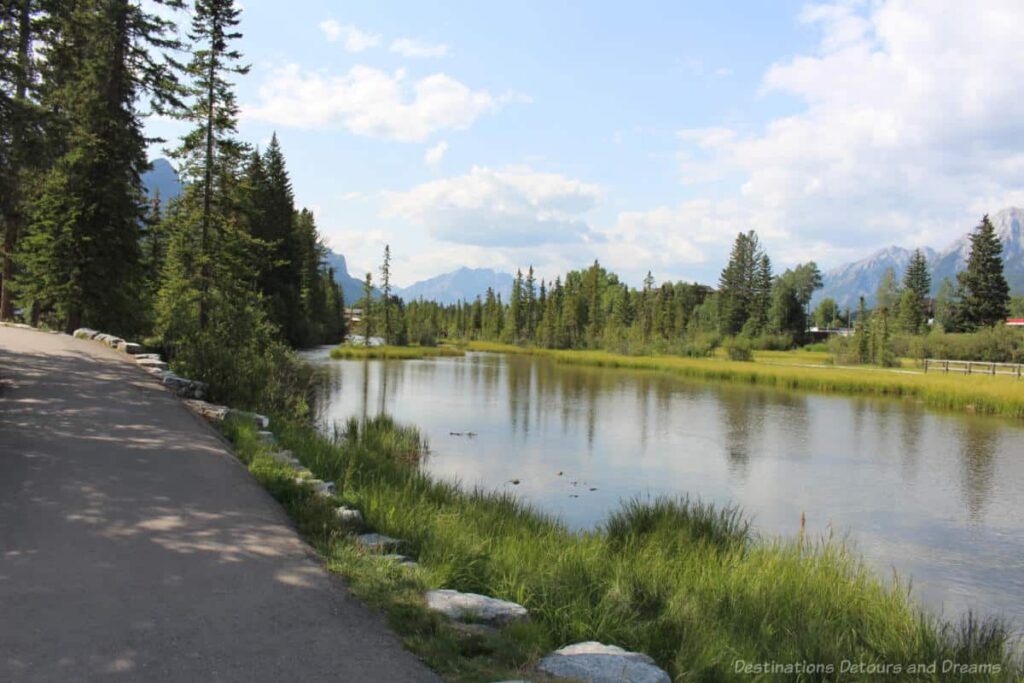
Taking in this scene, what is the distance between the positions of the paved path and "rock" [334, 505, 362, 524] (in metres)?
0.54

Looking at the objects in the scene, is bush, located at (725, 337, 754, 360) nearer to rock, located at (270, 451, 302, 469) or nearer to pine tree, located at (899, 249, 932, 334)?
pine tree, located at (899, 249, 932, 334)

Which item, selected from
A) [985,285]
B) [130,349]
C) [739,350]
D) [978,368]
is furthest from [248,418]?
[985,285]

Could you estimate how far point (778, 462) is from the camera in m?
19.1

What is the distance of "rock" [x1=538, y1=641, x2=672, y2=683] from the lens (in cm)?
440

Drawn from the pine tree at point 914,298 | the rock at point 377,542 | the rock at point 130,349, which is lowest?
the rock at point 377,542

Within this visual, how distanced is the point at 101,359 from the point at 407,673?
13921 millimetres

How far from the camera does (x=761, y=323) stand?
313 feet

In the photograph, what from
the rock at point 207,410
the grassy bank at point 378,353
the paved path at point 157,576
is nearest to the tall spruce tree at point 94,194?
the rock at point 207,410

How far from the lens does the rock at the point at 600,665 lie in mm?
4402

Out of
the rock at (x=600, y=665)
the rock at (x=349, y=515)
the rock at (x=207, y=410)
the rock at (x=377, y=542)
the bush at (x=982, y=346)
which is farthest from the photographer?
the bush at (x=982, y=346)

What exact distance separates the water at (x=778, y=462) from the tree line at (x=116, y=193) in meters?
5.90

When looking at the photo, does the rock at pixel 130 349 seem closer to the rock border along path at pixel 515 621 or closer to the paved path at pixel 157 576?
the paved path at pixel 157 576

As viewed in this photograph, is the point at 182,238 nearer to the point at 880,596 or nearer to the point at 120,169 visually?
the point at 120,169

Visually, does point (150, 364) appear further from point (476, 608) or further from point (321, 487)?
point (476, 608)
